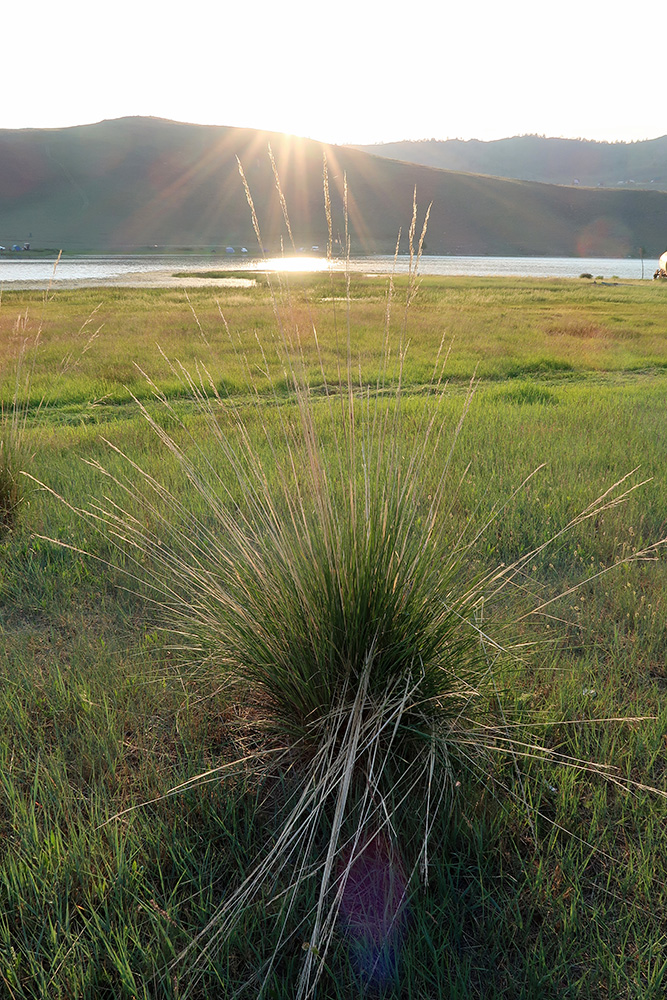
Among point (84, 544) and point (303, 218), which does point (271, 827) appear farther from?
point (303, 218)

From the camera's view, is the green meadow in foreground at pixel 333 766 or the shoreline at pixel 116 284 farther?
the shoreline at pixel 116 284

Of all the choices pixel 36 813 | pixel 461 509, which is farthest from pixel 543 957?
pixel 461 509

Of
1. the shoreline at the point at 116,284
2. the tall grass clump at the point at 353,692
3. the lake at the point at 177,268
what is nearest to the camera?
the tall grass clump at the point at 353,692

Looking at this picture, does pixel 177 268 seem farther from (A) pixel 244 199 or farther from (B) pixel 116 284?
(A) pixel 244 199

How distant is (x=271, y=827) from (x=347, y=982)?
1.28 ft

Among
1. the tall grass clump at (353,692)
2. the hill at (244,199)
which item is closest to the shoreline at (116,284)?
the tall grass clump at (353,692)

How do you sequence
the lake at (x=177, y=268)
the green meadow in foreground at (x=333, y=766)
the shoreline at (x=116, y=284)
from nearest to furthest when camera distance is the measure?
the green meadow in foreground at (x=333, y=766) < the shoreline at (x=116, y=284) < the lake at (x=177, y=268)

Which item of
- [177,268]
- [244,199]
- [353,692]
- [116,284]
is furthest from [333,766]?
[244,199]

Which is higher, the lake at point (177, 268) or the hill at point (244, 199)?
the hill at point (244, 199)

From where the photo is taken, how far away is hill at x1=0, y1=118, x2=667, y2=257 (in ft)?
305

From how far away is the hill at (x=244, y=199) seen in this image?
9281 cm

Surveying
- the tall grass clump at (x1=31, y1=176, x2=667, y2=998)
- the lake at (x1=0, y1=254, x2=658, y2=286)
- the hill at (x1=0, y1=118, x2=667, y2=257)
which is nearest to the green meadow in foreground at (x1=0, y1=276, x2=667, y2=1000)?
the tall grass clump at (x1=31, y1=176, x2=667, y2=998)

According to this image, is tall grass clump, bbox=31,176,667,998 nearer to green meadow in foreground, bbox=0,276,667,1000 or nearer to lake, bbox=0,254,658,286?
green meadow in foreground, bbox=0,276,667,1000

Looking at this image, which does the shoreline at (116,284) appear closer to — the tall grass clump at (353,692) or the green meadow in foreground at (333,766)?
the green meadow in foreground at (333,766)
